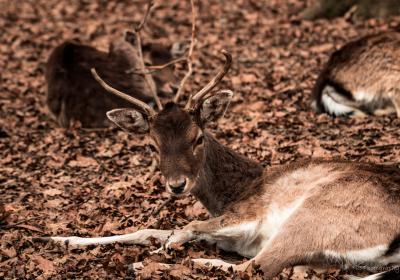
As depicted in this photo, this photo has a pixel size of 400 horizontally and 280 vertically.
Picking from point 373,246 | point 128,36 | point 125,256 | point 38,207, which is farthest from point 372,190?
point 128,36

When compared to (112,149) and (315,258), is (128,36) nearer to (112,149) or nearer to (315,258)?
(112,149)

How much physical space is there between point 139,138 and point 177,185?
3.51 metres

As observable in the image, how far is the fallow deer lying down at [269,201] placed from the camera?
5.12 meters

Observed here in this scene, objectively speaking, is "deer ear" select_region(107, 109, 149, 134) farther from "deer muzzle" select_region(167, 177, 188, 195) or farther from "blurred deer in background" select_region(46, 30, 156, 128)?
"blurred deer in background" select_region(46, 30, 156, 128)

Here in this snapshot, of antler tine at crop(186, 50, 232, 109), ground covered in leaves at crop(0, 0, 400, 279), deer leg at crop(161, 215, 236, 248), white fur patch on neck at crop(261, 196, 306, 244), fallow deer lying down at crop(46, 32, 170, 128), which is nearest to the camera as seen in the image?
white fur patch on neck at crop(261, 196, 306, 244)

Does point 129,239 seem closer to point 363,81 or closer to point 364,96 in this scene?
point 364,96

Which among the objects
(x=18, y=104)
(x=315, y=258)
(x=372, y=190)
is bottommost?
(x=18, y=104)

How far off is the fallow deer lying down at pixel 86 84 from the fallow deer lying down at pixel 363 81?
7.93 ft

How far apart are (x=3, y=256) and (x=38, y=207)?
1.31 metres

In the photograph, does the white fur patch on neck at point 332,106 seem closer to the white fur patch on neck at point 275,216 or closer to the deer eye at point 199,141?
the deer eye at point 199,141

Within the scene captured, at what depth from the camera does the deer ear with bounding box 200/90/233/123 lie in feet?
20.5

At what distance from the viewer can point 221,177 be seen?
6.37 meters

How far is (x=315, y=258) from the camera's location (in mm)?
5172

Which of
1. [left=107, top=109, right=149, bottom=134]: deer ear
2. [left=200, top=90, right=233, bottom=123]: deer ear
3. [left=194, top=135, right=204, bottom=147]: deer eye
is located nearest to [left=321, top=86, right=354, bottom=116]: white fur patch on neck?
[left=200, top=90, right=233, bottom=123]: deer ear
